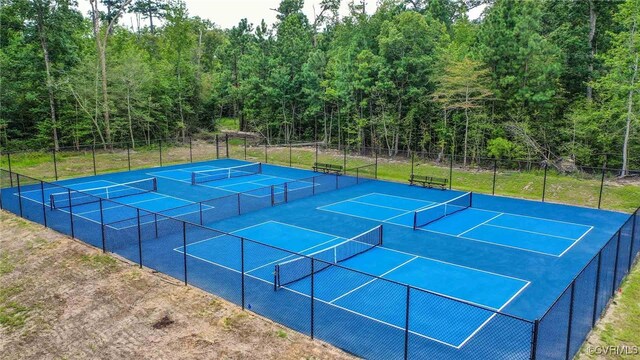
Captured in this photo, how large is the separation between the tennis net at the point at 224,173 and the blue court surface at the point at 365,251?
1506 mm

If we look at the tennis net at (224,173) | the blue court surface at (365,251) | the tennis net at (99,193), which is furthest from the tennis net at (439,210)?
the tennis net at (99,193)

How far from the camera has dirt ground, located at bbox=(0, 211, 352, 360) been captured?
10.0m

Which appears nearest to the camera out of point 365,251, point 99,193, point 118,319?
point 118,319

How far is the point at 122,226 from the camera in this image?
61.7 ft

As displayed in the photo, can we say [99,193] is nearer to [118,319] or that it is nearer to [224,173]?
[224,173]

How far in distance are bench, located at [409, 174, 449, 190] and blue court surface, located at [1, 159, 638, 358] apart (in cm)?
72

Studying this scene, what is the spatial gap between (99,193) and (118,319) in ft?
52.0

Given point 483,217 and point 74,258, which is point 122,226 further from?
point 483,217

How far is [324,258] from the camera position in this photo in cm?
1552

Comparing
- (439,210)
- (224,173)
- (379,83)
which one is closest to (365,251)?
(439,210)

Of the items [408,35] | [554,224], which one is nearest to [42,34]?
[408,35]

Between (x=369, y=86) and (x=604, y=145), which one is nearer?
(x=604, y=145)

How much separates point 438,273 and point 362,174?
18177mm

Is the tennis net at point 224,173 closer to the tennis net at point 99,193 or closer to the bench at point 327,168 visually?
the tennis net at point 99,193
